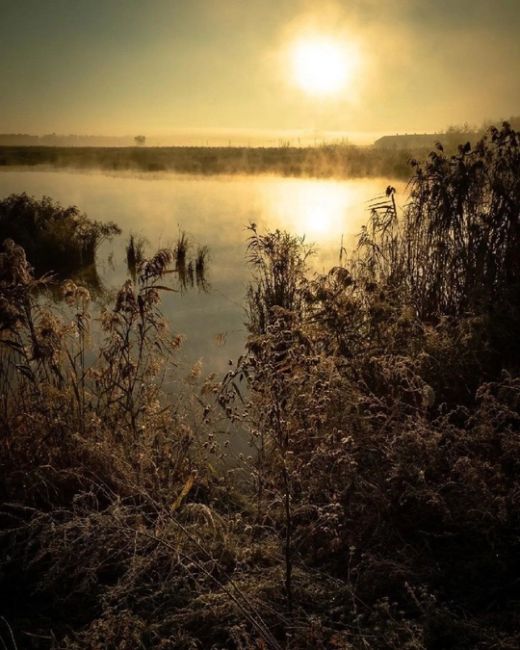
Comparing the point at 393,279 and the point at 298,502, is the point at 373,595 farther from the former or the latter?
the point at 393,279

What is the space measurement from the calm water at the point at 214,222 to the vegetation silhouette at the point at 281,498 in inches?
37.1

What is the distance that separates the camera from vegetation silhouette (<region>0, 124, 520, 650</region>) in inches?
98.1

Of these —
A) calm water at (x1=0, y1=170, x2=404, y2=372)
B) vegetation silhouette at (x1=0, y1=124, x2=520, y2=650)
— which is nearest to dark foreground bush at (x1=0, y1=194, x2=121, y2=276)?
calm water at (x1=0, y1=170, x2=404, y2=372)

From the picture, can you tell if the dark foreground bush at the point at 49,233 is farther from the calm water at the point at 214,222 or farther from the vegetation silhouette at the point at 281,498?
the vegetation silhouette at the point at 281,498

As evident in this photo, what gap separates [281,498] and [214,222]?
15588mm

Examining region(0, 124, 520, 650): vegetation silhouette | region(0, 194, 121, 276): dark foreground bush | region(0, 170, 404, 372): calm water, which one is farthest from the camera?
region(0, 194, 121, 276): dark foreground bush

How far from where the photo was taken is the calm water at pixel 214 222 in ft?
29.0

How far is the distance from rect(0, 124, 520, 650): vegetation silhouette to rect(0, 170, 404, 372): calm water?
941 millimetres

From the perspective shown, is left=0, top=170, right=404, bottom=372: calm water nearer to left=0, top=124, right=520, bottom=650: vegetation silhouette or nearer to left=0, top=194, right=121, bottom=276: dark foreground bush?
left=0, top=194, right=121, bottom=276: dark foreground bush

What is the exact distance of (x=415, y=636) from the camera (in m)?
2.34

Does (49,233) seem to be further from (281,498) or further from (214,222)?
(281,498)

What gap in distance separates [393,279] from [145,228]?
37.2 feet

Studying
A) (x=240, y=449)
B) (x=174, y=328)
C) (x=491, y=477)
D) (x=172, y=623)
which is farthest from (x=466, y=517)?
(x=174, y=328)

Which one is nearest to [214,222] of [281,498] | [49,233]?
[49,233]
